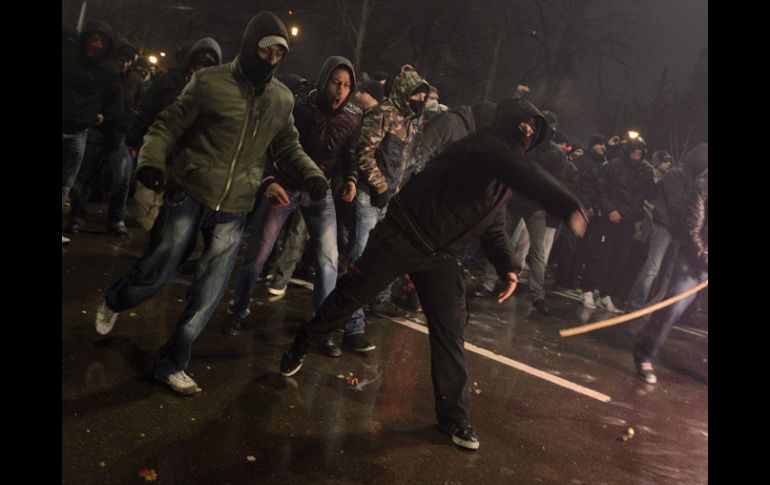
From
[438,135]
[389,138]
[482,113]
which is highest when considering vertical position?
[482,113]

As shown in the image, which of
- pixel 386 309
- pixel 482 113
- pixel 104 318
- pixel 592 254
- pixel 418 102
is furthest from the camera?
pixel 592 254

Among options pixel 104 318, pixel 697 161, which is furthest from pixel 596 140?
pixel 104 318

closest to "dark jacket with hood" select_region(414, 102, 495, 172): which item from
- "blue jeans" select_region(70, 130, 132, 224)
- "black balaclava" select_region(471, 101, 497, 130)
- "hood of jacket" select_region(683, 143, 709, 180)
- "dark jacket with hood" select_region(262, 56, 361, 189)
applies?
"black balaclava" select_region(471, 101, 497, 130)

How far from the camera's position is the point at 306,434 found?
3.47m

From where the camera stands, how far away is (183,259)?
383cm

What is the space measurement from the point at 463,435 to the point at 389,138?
3066 millimetres

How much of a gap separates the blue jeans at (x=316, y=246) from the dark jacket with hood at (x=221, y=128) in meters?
1.36

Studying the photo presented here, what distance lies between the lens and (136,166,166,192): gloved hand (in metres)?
3.24

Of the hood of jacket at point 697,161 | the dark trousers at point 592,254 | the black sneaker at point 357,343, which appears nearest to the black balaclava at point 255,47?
the black sneaker at point 357,343

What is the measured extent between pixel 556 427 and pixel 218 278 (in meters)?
2.64

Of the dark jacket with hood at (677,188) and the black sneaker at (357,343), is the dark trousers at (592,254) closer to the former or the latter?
the dark jacket with hood at (677,188)

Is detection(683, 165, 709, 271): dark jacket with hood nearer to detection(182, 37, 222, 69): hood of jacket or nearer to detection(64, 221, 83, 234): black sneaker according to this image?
detection(182, 37, 222, 69): hood of jacket

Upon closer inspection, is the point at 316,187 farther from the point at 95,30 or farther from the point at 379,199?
the point at 95,30
